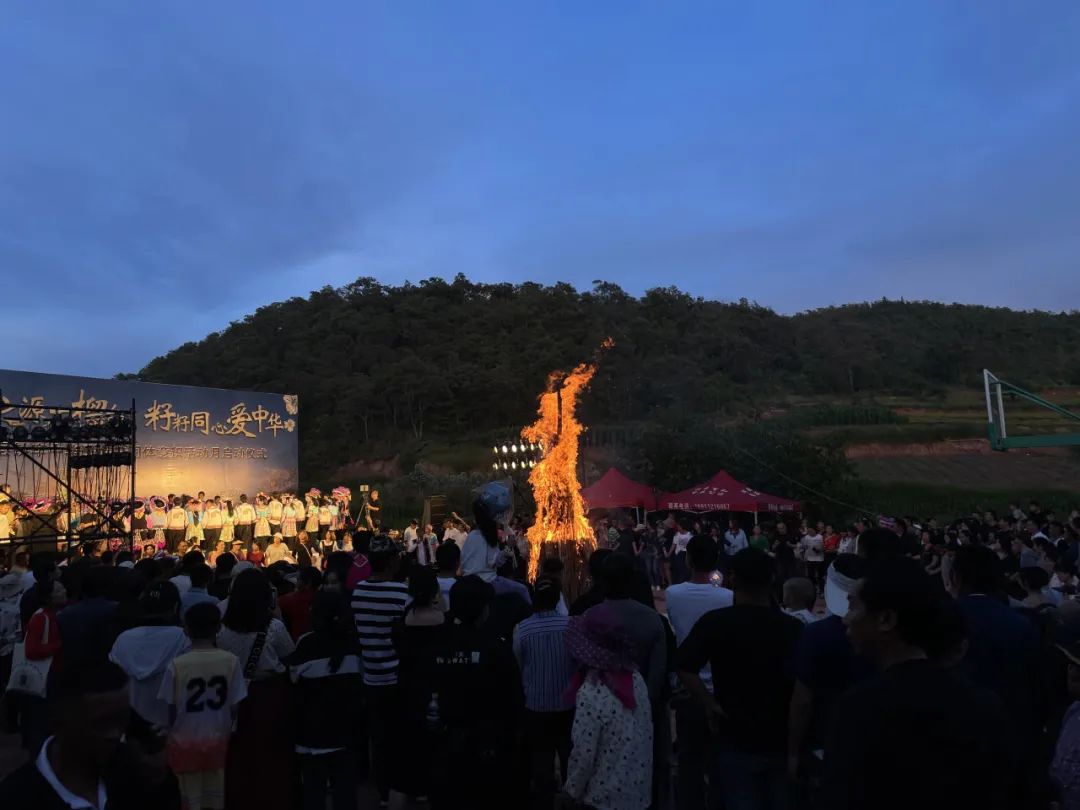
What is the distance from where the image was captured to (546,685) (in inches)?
170

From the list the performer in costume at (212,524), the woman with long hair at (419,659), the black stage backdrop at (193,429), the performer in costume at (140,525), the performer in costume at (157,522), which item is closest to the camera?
the woman with long hair at (419,659)

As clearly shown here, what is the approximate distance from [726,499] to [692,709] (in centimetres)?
1576

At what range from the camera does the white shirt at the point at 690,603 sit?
15.3 feet

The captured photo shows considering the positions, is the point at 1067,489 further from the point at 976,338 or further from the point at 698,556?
the point at 976,338

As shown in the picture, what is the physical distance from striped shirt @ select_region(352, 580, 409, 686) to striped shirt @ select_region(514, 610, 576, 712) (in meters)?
1.04

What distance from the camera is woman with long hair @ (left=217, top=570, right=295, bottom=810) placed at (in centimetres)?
417

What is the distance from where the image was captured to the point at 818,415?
142 ft

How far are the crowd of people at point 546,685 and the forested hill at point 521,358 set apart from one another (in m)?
32.1

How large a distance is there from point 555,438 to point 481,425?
1406 inches

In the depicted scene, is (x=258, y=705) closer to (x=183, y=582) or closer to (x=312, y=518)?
(x=183, y=582)

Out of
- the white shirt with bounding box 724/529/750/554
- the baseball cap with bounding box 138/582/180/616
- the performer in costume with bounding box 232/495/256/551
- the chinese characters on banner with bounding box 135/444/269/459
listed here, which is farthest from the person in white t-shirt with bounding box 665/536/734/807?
the chinese characters on banner with bounding box 135/444/269/459

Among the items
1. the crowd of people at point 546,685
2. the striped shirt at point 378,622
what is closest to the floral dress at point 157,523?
the crowd of people at point 546,685

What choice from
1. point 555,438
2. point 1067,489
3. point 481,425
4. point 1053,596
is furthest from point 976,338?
point 1053,596

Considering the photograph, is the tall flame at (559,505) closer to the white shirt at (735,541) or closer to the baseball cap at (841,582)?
the white shirt at (735,541)
